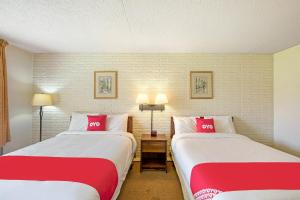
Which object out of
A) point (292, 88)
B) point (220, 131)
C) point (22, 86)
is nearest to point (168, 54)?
point (220, 131)

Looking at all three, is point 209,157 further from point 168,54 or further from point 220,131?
point 168,54

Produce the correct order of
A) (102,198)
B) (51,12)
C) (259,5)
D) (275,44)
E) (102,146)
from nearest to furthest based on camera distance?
(102,198) → (259,5) → (51,12) → (102,146) → (275,44)

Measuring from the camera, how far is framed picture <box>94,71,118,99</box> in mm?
3945

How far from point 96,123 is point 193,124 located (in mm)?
1747

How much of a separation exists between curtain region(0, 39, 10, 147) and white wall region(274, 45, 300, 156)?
4.87 m

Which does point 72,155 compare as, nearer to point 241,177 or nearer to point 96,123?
point 96,123

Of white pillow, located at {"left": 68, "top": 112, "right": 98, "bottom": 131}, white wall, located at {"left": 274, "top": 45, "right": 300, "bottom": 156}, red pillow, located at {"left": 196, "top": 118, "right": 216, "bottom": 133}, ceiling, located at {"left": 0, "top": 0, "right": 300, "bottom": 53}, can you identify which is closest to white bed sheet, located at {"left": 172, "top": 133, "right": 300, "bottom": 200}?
red pillow, located at {"left": 196, "top": 118, "right": 216, "bottom": 133}

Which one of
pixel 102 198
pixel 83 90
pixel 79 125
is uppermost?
pixel 83 90

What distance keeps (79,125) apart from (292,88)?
3.89 m

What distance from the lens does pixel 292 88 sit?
11.4ft

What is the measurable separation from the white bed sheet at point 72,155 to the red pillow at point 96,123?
0.16m

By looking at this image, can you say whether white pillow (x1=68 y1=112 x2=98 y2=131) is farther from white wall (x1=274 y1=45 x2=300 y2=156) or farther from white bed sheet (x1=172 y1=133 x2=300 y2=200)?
white wall (x1=274 y1=45 x2=300 y2=156)

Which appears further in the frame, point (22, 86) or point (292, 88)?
point (22, 86)

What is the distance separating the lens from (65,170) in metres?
1.63
